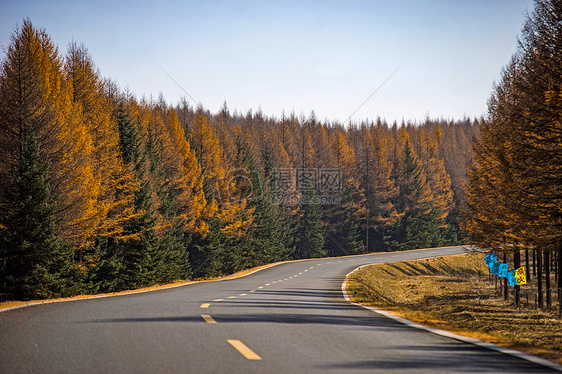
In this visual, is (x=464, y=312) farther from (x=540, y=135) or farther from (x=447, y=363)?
(x=447, y=363)

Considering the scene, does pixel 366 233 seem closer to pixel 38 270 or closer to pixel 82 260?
pixel 82 260

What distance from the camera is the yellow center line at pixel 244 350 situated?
5.69 m

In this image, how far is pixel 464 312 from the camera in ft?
61.0

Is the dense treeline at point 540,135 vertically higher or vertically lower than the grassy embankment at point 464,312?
higher

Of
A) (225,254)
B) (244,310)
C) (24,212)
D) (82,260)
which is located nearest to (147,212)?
(82,260)

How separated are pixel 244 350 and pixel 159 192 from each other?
35440 mm

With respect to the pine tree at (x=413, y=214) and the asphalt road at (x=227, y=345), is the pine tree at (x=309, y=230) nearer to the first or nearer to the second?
the pine tree at (x=413, y=214)

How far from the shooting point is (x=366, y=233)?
259 ft

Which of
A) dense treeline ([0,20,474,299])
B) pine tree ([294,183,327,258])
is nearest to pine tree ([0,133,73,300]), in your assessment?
dense treeline ([0,20,474,299])

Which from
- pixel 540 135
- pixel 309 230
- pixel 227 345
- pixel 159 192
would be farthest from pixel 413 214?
pixel 227 345

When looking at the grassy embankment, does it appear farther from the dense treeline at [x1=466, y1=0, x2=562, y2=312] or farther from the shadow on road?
the dense treeline at [x1=466, y1=0, x2=562, y2=312]

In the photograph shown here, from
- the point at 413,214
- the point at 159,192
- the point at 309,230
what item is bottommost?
the point at 309,230

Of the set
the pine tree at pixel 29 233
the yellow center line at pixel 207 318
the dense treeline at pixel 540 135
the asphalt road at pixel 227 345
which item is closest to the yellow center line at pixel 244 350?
the asphalt road at pixel 227 345

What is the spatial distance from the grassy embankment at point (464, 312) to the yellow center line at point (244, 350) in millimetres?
3550
